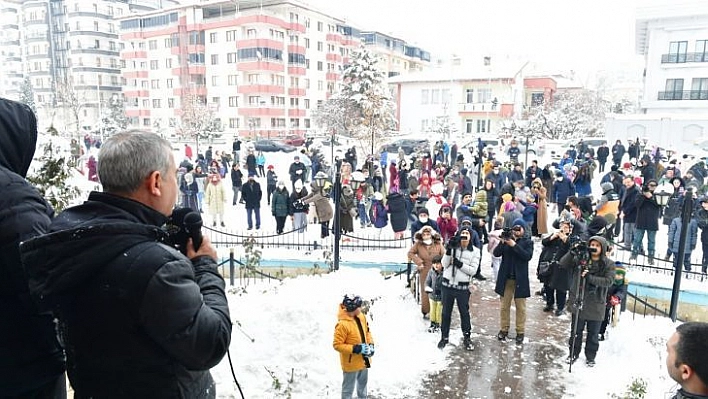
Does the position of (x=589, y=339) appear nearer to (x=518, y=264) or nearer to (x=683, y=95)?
(x=518, y=264)

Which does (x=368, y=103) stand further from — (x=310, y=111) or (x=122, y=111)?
(x=122, y=111)

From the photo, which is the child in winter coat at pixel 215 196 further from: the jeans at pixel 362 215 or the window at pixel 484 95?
the window at pixel 484 95

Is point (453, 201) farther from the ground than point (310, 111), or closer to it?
closer to it

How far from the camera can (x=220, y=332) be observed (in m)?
1.91

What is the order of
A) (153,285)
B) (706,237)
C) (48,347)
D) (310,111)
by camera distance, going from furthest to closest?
(310,111) < (706,237) < (48,347) < (153,285)

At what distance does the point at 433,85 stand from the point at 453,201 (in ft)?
143

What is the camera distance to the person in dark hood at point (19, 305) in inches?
78.0

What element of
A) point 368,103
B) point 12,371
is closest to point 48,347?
point 12,371

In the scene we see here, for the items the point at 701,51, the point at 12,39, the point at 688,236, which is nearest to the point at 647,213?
the point at 688,236

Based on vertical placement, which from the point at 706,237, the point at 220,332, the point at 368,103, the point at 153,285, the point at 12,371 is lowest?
the point at 706,237

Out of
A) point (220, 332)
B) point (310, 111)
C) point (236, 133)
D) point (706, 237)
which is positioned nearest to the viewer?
point (220, 332)

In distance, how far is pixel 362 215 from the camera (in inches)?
652

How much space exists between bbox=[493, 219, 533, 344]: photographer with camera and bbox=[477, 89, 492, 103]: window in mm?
51504

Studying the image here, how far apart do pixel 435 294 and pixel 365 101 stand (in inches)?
1077
